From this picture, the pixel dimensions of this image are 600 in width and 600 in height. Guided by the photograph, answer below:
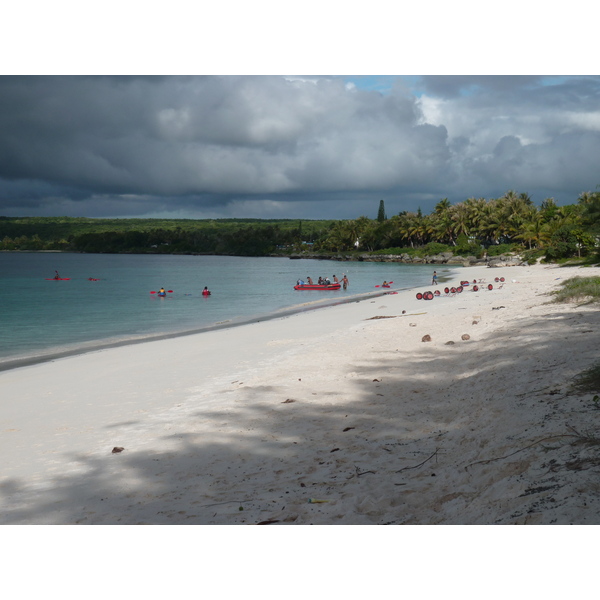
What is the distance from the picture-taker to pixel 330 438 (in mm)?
6262

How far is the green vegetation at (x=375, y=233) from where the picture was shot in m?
56.5

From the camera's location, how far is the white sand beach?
4.26m

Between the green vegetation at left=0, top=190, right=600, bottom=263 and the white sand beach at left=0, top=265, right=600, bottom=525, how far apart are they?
27134mm

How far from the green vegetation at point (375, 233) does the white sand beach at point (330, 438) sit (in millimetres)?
27134

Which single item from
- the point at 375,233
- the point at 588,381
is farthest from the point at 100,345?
the point at 375,233

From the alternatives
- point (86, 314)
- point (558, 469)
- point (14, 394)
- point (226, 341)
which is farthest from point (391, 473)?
point (86, 314)

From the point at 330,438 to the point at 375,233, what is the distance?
126055 mm

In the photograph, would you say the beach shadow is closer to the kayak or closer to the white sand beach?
the white sand beach

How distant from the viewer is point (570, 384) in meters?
5.99

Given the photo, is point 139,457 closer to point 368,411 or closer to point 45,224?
point 368,411

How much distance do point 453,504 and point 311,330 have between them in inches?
537

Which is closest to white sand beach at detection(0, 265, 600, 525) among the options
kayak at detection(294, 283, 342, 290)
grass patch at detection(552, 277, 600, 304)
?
grass patch at detection(552, 277, 600, 304)

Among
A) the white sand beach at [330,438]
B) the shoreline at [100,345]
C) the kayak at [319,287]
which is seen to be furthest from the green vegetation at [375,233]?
the white sand beach at [330,438]

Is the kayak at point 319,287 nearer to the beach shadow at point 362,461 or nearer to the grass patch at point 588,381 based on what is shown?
the beach shadow at point 362,461
